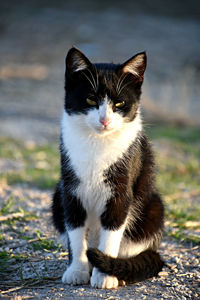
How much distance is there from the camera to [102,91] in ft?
8.25

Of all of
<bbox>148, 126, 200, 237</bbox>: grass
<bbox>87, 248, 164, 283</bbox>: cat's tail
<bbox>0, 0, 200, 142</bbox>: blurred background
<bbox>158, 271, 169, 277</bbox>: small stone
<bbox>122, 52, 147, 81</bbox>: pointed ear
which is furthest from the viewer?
<bbox>0, 0, 200, 142</bbox>: blurred background

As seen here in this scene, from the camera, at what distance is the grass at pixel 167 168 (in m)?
4.20

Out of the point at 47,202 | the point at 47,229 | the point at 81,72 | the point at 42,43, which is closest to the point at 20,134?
the point at 47,202

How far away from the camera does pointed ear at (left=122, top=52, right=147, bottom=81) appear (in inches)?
103


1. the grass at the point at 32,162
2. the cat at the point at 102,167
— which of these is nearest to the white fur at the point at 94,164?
the cat at the point at 102,167

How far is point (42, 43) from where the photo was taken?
15.2 meters

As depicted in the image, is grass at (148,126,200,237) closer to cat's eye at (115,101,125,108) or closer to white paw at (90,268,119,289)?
white paw at (90,268,119,289)

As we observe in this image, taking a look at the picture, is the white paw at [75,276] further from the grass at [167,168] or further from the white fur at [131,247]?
the grass at [167,168]

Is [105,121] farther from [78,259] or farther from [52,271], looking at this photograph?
[52,271]

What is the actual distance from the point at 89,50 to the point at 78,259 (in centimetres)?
1104

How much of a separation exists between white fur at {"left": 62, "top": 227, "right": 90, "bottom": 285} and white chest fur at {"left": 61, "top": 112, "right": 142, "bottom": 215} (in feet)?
0.56

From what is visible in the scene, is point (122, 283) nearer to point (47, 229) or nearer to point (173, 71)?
point (47, 229)

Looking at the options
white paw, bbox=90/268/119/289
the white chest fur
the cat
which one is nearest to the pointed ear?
the cat

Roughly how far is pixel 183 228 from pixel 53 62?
10640mm
